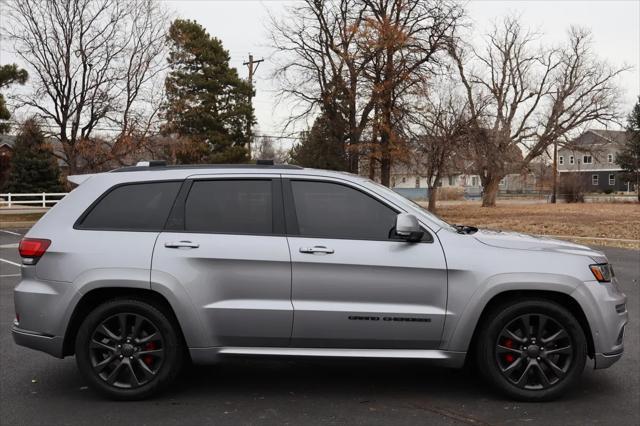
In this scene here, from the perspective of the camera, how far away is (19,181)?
4897 cm

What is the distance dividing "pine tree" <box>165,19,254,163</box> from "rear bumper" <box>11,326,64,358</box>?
4147 centimetres

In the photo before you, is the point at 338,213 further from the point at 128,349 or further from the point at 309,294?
the point at 128,349

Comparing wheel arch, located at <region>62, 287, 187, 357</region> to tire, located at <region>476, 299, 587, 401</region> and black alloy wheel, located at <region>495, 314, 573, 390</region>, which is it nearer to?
tire, located at <region>476, 299, 587, 401</region>

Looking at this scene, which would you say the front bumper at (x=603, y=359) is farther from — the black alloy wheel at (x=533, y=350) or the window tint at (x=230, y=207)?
the window tint at (x=230, y=207)

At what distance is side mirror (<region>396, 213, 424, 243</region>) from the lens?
436 cm

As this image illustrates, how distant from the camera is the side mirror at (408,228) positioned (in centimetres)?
436

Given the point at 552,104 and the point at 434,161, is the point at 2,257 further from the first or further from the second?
the point at 552,104

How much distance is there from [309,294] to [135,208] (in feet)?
4.99

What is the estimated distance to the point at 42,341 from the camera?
4.59 meters

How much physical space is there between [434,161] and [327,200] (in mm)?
30523

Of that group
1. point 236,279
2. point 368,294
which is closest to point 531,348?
point 368,294

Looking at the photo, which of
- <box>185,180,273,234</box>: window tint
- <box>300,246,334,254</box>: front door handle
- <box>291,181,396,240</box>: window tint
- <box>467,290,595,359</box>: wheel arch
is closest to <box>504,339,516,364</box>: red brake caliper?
<box>467,290,595,359</box>: wheel arch

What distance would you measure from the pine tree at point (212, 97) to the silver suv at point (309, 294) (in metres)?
41.6

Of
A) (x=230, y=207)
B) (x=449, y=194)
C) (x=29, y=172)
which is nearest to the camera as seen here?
(x=230, y=207)
